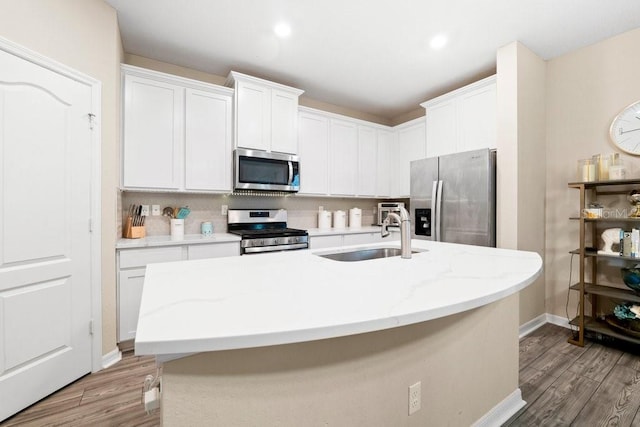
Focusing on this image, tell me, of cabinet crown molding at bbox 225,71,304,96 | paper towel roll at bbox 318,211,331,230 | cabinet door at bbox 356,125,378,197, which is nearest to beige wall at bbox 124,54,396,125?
cabinet crown molding at bbox 225,71,304,96

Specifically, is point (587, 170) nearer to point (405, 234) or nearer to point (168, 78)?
point (405, 234)

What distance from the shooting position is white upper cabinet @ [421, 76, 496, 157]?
301 cm

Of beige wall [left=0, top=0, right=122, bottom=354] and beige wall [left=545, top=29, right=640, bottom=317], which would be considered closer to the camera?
beige wall [left=0, top=0, right=122, bottom=354]

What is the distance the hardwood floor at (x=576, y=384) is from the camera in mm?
1627

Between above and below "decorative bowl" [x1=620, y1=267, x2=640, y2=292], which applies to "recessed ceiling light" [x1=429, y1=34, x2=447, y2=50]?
above

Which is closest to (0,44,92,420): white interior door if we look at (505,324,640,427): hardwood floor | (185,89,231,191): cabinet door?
(185,89,231,191): cabinet door

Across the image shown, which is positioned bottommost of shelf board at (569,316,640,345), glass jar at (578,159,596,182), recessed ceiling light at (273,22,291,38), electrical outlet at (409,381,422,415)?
shelf board at (569,316,640,345)

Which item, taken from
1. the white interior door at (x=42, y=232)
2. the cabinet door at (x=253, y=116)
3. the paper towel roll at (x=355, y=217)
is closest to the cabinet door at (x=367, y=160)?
the paper towel roll at (x=355, y=217)

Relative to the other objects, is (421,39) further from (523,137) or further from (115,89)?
(115,89)

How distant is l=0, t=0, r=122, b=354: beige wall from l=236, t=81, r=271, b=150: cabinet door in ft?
3.69

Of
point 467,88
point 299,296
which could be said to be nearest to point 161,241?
point 299,296

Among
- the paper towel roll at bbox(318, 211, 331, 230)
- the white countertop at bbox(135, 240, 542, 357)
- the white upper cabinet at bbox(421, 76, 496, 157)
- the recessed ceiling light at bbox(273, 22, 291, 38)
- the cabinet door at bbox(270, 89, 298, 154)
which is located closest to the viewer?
the white countertop at bbox(135, 240, 542, 357)

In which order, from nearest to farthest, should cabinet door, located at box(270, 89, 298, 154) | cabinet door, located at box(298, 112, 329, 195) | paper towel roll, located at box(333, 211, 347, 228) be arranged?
cabinet door, located at box(270, 89, 298, 154) < cabinet door, located at box(298, 112, 329, 195) < paper towel roll, located at box(333, 211, 347, 228)

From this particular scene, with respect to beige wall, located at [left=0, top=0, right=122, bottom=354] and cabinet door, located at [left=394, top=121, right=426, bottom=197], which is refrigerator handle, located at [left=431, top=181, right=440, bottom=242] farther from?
beige wall, located at [left=0, top=0, right=122, bottom=354]
